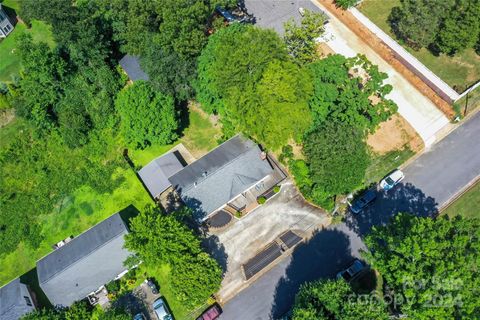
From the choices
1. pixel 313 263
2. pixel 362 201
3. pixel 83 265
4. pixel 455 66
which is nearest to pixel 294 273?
pixel 313 263

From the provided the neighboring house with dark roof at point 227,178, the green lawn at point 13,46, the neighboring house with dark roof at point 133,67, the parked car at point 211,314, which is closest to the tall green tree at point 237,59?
the neighboring house with dark roof at point 227,178

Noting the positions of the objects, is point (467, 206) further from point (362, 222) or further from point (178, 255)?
point (178, 255)

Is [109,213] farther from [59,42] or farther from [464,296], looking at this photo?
[464,296]

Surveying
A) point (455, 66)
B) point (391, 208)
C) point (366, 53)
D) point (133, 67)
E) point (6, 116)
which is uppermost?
point (6, 116)

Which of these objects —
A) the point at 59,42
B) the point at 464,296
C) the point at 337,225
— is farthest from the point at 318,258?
the point at 59,42

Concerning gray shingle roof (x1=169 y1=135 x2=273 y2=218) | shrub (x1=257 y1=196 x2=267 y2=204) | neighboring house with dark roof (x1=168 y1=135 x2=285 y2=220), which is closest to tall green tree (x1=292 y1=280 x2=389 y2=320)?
shrub (x1=257 y1=196 x2=267 y2=204)

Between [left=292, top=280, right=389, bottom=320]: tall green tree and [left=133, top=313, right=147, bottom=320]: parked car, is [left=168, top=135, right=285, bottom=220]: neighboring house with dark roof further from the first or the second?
[left=292, top=280, right=389, bottom=320]: tall green tree
